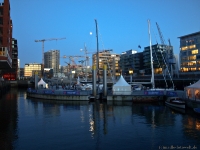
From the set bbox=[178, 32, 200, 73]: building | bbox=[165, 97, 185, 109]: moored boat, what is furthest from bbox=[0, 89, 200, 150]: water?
bbox=[178, 32, 200, 73]: building

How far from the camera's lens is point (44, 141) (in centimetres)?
2198

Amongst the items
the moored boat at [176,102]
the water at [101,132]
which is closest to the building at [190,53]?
the moored boat at [176,102]

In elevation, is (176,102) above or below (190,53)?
below

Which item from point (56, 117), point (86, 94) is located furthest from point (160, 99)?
point (56, 117)

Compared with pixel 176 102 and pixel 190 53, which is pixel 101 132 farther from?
pixel 190 53

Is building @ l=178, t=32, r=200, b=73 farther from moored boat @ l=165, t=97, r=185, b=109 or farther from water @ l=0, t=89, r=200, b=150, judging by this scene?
water @ l=0, t=89, r=200, b=150

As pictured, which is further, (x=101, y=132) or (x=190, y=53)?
(x=190, y=53)

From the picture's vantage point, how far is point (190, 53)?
436 ft

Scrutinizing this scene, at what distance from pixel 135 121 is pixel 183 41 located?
122 m

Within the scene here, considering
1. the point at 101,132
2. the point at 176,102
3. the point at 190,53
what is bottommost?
the point at 101,132

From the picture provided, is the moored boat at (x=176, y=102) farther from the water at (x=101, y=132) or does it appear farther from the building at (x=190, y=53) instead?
the building at (x=190, y=53)

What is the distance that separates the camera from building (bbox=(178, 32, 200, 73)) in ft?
419

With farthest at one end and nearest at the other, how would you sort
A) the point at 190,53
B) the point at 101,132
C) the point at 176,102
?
the point at 190,53
the point at 176,102
the point at 101,132

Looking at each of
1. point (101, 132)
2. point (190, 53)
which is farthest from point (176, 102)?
point (190, 53)
